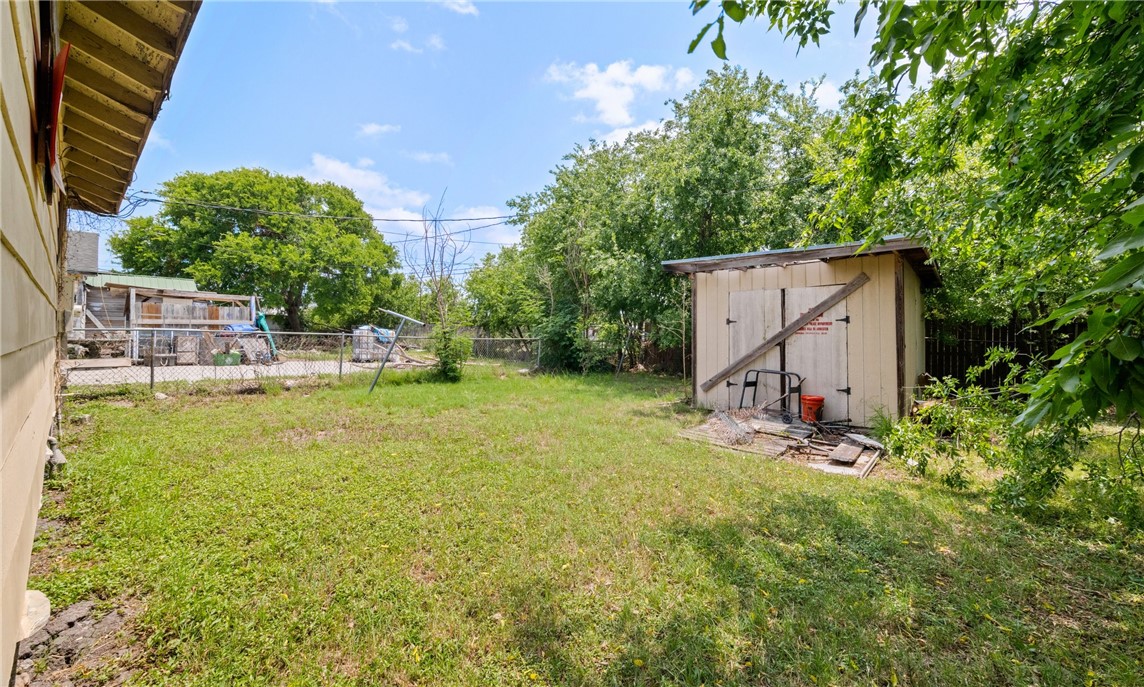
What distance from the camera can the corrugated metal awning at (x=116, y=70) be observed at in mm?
1735

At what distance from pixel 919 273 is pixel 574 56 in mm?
7592

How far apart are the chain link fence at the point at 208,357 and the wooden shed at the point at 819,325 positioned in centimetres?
639

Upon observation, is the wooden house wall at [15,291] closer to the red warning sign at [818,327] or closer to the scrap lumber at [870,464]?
the scrap lumber at [870,464]

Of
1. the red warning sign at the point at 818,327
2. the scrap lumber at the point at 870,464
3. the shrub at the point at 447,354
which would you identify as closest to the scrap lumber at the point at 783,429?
the scrap lumber at the point at 870,464

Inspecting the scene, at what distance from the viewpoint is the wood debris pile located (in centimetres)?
472

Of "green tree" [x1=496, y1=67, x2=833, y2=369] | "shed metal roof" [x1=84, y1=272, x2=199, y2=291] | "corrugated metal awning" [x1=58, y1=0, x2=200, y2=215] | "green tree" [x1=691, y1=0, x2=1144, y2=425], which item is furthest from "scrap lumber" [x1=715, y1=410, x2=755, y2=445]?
"shed metal roof" [x1=84, y1=272, x2=199, y2=291]

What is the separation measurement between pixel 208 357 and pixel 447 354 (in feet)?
21.4

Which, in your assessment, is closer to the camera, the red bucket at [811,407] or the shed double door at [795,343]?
the red bucket at [811,407]

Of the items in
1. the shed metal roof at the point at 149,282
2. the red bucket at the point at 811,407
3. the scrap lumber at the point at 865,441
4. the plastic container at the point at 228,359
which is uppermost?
the shed metal roof at the point at 149,282

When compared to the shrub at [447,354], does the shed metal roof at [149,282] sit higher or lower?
higher

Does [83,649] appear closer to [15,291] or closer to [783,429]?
[15,291]

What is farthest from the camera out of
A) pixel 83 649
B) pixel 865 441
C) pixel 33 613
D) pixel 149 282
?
pixel 149 282

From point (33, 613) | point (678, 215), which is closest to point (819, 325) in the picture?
point (678, 215)

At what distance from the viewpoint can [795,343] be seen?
6.48 meters
